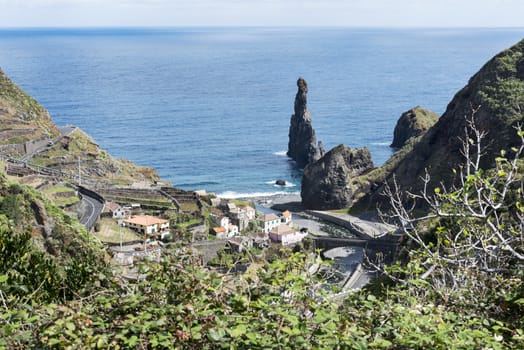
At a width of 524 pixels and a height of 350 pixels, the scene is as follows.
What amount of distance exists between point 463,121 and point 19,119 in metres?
61.5

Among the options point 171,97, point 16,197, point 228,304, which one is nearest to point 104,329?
point 228,304

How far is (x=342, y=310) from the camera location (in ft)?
23.0

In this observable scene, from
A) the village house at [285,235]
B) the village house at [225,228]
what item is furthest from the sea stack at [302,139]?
the village house at [225,228]

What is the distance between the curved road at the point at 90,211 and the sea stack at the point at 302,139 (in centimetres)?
5196

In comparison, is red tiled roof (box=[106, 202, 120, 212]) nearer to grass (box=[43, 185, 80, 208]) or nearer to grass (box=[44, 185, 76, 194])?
grass (box=[43, 185, 80, 208])

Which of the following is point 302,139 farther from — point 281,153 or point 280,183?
point 280,183

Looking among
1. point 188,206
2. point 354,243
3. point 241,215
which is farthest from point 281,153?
point 354,243

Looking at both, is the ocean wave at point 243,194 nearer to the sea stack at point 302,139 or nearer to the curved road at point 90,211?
the sea stack at point 302,139

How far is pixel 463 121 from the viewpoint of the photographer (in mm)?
79438

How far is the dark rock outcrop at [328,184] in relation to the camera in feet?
269

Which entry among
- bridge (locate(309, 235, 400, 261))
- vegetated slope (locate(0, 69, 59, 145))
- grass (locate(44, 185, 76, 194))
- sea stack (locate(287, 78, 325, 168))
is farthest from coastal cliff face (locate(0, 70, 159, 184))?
sea stack (locate(287, 78, 325, 168))

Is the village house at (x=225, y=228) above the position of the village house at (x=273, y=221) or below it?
above

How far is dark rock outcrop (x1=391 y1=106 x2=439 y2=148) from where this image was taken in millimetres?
113713

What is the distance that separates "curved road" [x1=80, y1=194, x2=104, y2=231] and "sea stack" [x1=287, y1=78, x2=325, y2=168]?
5196cm
